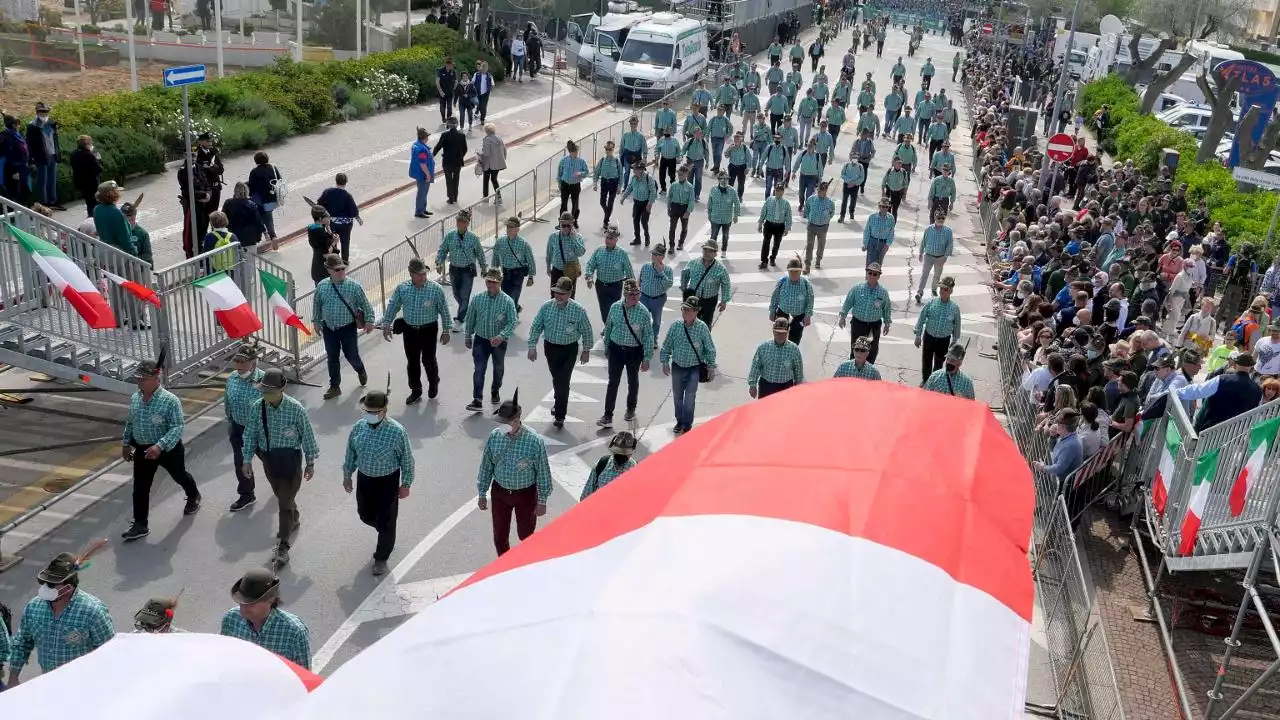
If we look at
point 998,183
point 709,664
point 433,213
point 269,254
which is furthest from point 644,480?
point 998,183

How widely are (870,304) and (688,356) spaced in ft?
9.06

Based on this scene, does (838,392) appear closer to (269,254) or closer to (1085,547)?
(1085,547)

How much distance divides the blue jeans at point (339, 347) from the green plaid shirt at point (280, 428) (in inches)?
124

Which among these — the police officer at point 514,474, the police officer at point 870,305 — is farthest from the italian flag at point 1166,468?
the police officer at point 514,474

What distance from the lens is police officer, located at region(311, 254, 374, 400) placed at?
1272 cm

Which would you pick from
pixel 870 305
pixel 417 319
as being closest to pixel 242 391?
pixel 417 319

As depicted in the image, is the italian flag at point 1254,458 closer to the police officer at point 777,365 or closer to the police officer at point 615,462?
the police officer at point 777,365

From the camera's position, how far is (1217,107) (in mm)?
→ 27891

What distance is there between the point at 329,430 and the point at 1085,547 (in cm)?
784

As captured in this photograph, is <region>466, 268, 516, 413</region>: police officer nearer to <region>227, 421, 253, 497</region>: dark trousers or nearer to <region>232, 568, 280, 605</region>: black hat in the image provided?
<region>227, 421, 253, 497</region>: dark trousers

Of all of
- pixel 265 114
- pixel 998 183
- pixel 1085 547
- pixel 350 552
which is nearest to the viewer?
pixel 350 552

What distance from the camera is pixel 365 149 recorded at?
26484 mm

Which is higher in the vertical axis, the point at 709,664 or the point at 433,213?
the point at 709,664

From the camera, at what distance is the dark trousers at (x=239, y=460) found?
10414 millimetres
